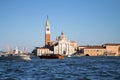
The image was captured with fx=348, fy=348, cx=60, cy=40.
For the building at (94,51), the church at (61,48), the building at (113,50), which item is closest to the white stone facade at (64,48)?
the church at (61,48)

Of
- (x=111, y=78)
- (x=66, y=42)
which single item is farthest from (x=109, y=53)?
(x=111, y=78)

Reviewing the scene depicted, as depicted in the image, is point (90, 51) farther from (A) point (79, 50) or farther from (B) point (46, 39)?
(B) point (46, 39)

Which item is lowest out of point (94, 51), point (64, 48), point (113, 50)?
point (94, 51)

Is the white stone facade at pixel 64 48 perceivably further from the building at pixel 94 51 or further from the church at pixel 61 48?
the building at pixel 94 51

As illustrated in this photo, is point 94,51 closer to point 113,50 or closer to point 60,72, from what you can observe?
point 113,50

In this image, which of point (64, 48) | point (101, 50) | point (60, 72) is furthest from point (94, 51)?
point (60, 72)

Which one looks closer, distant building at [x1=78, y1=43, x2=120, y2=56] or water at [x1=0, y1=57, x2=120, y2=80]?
water at [x1=0, y1=57, x2=120, y2=80]

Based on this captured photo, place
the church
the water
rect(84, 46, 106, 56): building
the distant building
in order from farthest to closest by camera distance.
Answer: the distant building < rect(84, 46, 106, 56): building < the church < the water

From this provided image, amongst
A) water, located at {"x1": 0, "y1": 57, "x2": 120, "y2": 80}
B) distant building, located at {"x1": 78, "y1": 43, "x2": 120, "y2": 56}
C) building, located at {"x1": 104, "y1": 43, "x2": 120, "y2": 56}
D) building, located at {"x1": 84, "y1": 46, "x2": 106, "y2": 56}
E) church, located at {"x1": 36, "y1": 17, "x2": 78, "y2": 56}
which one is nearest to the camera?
water, located at {"x1": 0, "y1": 57, "x2": 120, "y2": 80}

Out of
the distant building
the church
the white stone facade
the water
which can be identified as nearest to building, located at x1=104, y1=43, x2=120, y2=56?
the distant building

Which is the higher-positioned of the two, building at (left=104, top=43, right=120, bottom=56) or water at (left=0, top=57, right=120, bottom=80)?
building at (left=104, top=43, right=120, bottom=56)

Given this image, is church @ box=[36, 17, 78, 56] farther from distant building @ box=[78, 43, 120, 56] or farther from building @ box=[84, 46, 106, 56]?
building @ box=[84, 46, 106, 56]

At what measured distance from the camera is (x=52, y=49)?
18725 cm

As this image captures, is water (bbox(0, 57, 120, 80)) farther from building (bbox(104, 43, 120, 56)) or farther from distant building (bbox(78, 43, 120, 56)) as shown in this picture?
building (bbox(104, 43, 120, 56))
